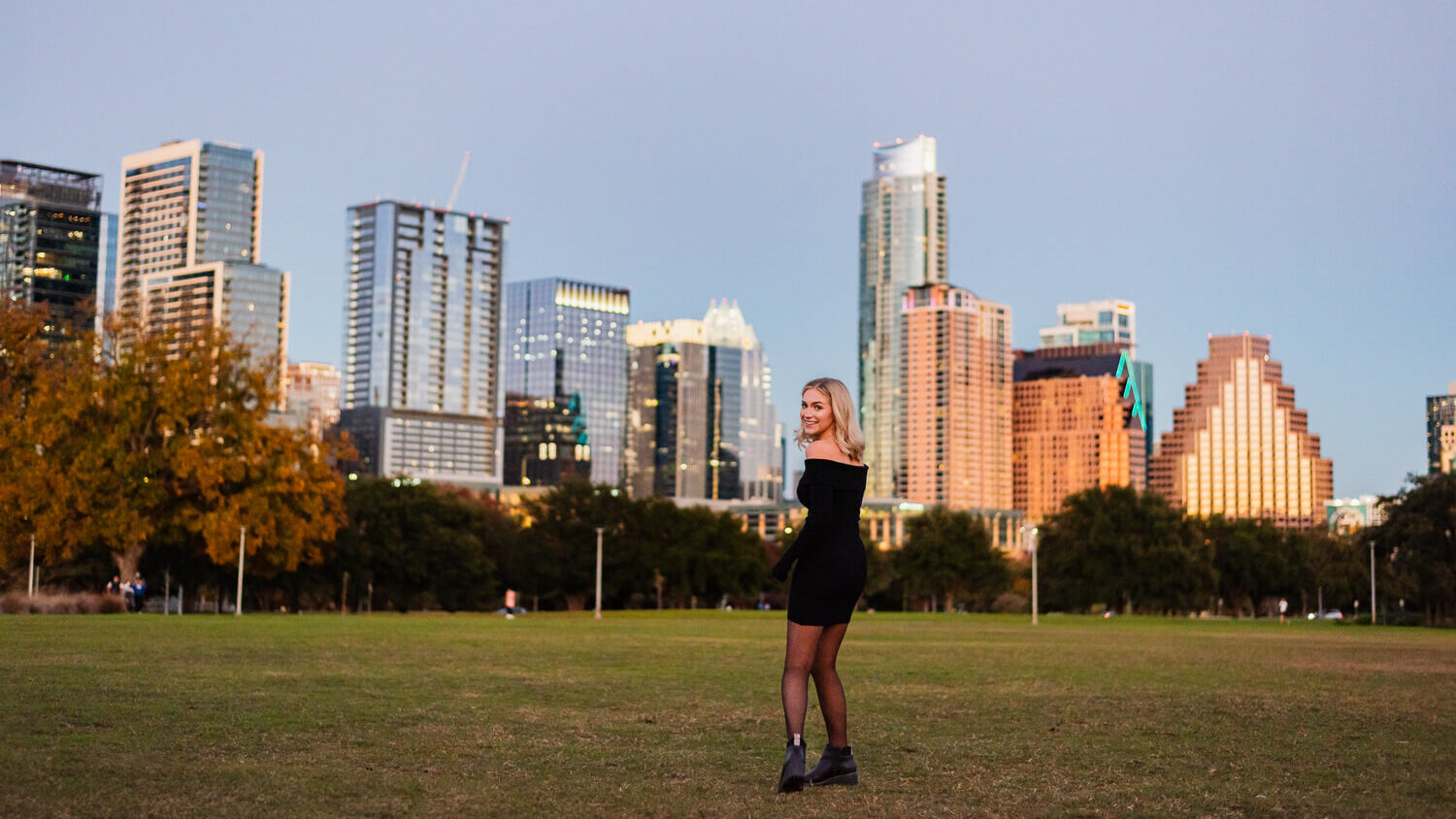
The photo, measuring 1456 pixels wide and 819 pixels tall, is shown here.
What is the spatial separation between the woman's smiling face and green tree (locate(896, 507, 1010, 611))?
9812 cm

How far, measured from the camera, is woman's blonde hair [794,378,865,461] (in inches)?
324

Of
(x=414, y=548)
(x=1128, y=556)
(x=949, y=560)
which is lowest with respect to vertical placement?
(x=949, y=560)

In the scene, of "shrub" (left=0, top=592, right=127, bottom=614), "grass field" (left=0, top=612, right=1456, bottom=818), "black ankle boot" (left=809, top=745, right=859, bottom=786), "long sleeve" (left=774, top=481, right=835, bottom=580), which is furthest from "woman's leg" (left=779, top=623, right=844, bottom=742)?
"shrub" (left=0, top=592, right=127, bottom=614)

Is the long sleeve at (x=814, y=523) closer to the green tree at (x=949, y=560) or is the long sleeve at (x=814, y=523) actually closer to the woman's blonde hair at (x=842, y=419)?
the woman's blonde hair at (x=842, y=419)

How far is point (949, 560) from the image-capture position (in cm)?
10488

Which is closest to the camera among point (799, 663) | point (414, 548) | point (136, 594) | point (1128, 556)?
point (799, 663)

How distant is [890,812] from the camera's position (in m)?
7.34

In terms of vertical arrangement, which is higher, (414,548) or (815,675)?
(815,675)

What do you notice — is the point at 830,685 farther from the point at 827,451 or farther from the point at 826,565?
the point at 827,451

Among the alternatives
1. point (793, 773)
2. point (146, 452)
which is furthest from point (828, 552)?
point (146, 452)

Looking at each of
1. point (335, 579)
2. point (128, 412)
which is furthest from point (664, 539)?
point (128, 412)

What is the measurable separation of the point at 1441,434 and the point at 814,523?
10178cm

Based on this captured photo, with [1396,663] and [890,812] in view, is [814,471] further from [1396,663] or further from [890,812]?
[1396,663]

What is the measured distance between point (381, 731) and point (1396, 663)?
64.2ft
